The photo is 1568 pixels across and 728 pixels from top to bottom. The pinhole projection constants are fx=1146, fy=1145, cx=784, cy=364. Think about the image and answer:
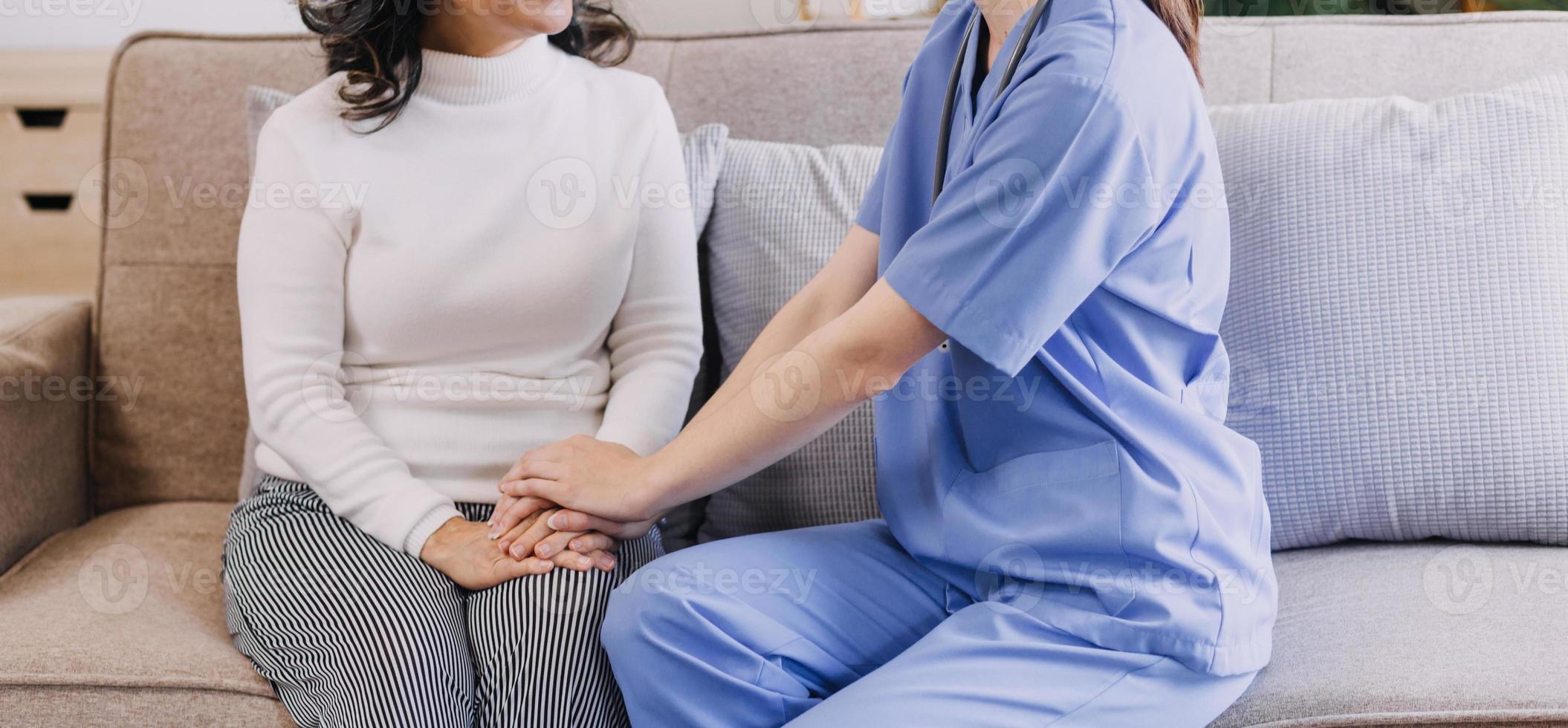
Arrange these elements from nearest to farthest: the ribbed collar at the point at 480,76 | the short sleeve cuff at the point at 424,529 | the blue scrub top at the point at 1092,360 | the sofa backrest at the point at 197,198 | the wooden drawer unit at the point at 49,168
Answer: the blue scrub top at the point at 1092,360 → the short sleeve cuff at the point at 424,529 → the ribbed collar at the point at 480,76 → the sofa backrest at the point at 197,198 → the wooden drawer unit at the point at 49,168

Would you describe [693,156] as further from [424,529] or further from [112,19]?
[112,19]

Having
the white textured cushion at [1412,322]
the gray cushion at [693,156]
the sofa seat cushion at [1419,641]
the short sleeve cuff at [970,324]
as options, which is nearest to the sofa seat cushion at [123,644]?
the gray cushion at [693,156]

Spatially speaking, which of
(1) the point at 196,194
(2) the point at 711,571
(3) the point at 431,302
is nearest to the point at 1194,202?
(2) the point at 711,571

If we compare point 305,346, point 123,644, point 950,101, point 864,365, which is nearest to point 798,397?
point 864,365

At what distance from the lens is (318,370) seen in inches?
44.0

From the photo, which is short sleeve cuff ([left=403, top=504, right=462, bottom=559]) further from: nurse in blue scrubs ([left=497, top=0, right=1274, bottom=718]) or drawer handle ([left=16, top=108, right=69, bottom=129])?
drawer handle ([left=16, top=108, right=69, bottom=129])

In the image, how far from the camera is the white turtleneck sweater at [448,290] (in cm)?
110

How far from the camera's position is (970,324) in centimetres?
79

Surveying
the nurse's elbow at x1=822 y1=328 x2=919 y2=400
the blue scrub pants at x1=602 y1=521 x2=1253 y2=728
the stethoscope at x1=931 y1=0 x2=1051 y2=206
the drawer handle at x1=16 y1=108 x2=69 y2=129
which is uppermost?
the stethoscope at x1=931 y1=0 x2=1051 y2=206

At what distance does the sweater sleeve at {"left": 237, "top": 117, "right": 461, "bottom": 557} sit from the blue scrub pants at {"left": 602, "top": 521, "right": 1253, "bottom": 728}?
0.30 m

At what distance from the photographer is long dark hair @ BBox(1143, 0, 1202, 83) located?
901mm

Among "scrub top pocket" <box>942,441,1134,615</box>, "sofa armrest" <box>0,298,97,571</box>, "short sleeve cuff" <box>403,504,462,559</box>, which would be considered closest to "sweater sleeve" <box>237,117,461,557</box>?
"short sleeve cuff" <box>403,504,462,559</box>

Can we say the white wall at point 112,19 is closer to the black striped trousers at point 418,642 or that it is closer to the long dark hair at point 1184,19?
the black striped trousers at point 418,642

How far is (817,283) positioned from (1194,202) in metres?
0.37
